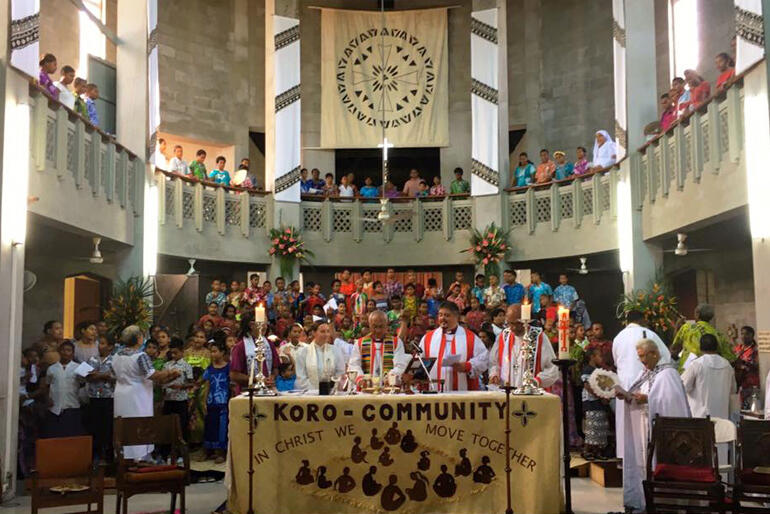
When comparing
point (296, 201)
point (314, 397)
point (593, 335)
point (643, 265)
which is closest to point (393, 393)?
point (314, 397)

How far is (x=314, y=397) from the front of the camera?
27.2ft

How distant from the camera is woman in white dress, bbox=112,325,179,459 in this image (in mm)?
11141

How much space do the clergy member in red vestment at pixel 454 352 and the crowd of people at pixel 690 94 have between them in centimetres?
587

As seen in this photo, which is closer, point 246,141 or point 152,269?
point 152,269

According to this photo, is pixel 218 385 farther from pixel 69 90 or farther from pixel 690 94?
pixel 690 94

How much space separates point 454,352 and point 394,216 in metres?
12.7

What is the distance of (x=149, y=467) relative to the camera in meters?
8.28

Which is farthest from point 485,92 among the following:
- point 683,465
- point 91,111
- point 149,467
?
point 149,467

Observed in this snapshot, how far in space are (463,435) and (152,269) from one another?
37.4 ft

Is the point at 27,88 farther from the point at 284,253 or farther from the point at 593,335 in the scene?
the point at 284,253

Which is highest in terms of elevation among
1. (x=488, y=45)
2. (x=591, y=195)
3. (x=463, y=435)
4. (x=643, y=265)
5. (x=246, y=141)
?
(x=488, y=45)

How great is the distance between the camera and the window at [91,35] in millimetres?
19922

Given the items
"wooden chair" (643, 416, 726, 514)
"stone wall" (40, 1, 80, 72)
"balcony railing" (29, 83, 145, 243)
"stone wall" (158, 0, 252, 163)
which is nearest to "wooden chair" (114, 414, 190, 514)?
"wooden chair" (643, 416, 726, 514)

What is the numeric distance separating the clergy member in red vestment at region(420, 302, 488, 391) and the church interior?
36mm
